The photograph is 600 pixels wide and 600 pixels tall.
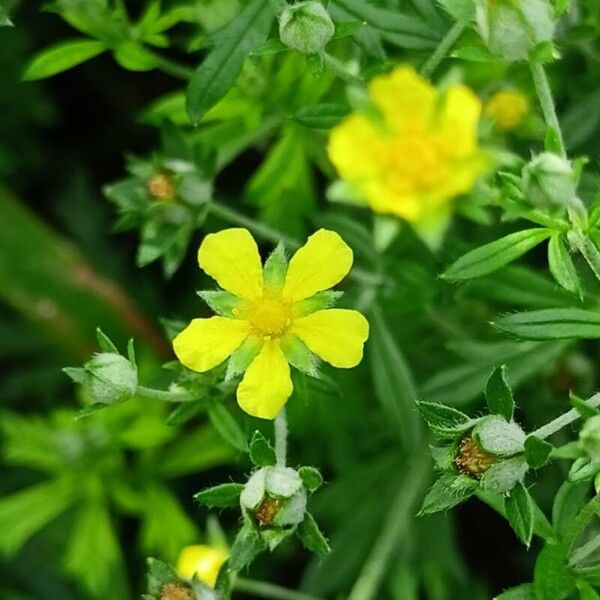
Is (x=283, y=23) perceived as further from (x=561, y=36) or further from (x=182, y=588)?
(x=182, y=588)

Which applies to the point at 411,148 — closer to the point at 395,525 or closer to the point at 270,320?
the point at 270,320

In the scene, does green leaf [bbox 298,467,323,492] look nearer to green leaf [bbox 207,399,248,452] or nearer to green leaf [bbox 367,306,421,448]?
green leaf [bbox 207,399,248,452]

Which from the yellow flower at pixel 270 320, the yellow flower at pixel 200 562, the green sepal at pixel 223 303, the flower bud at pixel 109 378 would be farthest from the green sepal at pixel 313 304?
the yellow flower at pixel 200 562

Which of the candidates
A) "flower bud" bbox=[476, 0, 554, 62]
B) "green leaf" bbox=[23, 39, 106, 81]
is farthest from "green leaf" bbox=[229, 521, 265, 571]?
"green leaf" bbox=[23, 39, 106, 81]

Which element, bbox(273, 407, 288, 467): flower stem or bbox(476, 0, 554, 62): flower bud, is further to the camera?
bbox(273, 407, 288, 467): flower stem

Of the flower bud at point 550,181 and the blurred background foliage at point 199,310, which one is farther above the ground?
the flower bud at point 550,181

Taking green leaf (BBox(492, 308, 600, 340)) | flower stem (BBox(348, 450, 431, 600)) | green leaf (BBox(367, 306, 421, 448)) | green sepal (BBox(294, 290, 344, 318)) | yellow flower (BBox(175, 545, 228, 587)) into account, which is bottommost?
flower stem (BBox(348, 450, 431, 600))

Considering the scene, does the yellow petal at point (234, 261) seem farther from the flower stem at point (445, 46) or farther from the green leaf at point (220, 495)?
the flower stem at point (445, 46)
